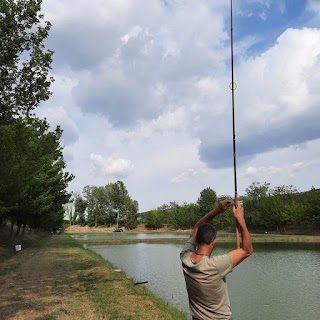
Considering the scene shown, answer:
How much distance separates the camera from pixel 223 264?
3.75m

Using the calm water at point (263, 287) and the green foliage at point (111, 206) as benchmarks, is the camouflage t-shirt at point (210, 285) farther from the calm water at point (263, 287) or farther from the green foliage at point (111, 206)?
the green foliage at point (111, 206)

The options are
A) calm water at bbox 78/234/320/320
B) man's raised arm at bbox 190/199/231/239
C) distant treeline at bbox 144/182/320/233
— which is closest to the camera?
man's raised arm at bbox 190/199/231/239

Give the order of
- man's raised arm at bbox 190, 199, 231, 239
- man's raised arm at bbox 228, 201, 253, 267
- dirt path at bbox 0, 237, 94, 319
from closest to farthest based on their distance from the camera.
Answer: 1. man's raised arm at bbox 228, 201, 253, 267
2. man's raised arm at bbox 190, 199, 231, 239
3. dirt path at bbox 0, 237, 94, 319

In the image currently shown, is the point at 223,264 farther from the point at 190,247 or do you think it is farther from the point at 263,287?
the point at 263,287

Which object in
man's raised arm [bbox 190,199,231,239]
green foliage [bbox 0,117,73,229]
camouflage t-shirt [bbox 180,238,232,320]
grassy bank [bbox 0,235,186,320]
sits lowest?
grassy bank [bbox 0,235,186,320]

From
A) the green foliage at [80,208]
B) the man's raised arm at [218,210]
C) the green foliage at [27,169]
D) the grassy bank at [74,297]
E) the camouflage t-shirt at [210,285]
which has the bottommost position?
the grassy bank at [74,297]

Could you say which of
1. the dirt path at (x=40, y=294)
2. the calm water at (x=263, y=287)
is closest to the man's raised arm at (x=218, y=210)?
the dirt path at (x=40, y=294)

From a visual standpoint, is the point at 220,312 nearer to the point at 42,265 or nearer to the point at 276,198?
the point at 42,265

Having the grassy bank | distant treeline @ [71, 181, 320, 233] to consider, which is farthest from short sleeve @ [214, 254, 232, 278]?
distant treeline @ [71, 181, 320, 233]

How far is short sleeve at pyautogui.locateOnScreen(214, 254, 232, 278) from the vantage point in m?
3.75

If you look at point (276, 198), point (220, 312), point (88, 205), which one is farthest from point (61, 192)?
point (88, 205)

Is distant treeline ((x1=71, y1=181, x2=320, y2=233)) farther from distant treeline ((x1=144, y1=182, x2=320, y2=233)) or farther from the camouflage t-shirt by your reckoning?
the camouflage t-shirt

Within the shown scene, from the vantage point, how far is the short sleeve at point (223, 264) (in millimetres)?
3748

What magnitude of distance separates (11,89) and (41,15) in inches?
110
